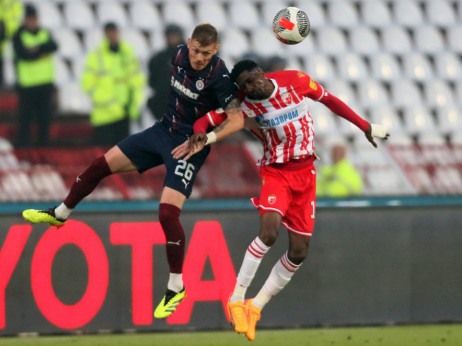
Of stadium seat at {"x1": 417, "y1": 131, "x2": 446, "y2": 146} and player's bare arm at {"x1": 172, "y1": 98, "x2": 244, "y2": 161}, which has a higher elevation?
player's bare arm at {"x1": 172, "y1": 98, "x2": 244, "y2": 161}

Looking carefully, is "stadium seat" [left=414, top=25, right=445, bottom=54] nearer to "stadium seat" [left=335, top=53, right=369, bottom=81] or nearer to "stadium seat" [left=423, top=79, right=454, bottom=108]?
"stadium seat" [left=423, top=79, right=454, bottom=108]

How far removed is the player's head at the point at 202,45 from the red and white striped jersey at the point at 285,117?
38cm

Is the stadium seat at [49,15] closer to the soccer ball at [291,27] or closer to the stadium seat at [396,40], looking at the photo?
the stadium seat at [396,40]

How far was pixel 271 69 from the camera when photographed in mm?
10492

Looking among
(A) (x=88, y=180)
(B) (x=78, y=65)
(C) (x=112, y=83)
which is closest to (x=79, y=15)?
(B) (x=78, y=65)

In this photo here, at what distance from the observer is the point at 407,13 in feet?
44.7

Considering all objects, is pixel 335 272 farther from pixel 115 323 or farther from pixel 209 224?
pixel 115 323

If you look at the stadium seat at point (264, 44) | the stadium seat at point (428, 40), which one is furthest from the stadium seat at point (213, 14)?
the stadium seat at point (428, 40)

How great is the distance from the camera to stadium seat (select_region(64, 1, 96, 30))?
12.0m

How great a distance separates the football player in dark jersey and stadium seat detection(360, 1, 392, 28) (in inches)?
266

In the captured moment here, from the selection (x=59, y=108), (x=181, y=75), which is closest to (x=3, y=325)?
(x=181, y=75)

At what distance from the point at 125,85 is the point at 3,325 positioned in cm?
380

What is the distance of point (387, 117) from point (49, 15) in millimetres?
4374

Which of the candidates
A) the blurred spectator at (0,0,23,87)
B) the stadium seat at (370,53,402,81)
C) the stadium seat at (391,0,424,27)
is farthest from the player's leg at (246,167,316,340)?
the stadium seat at (391,0,424,27)
